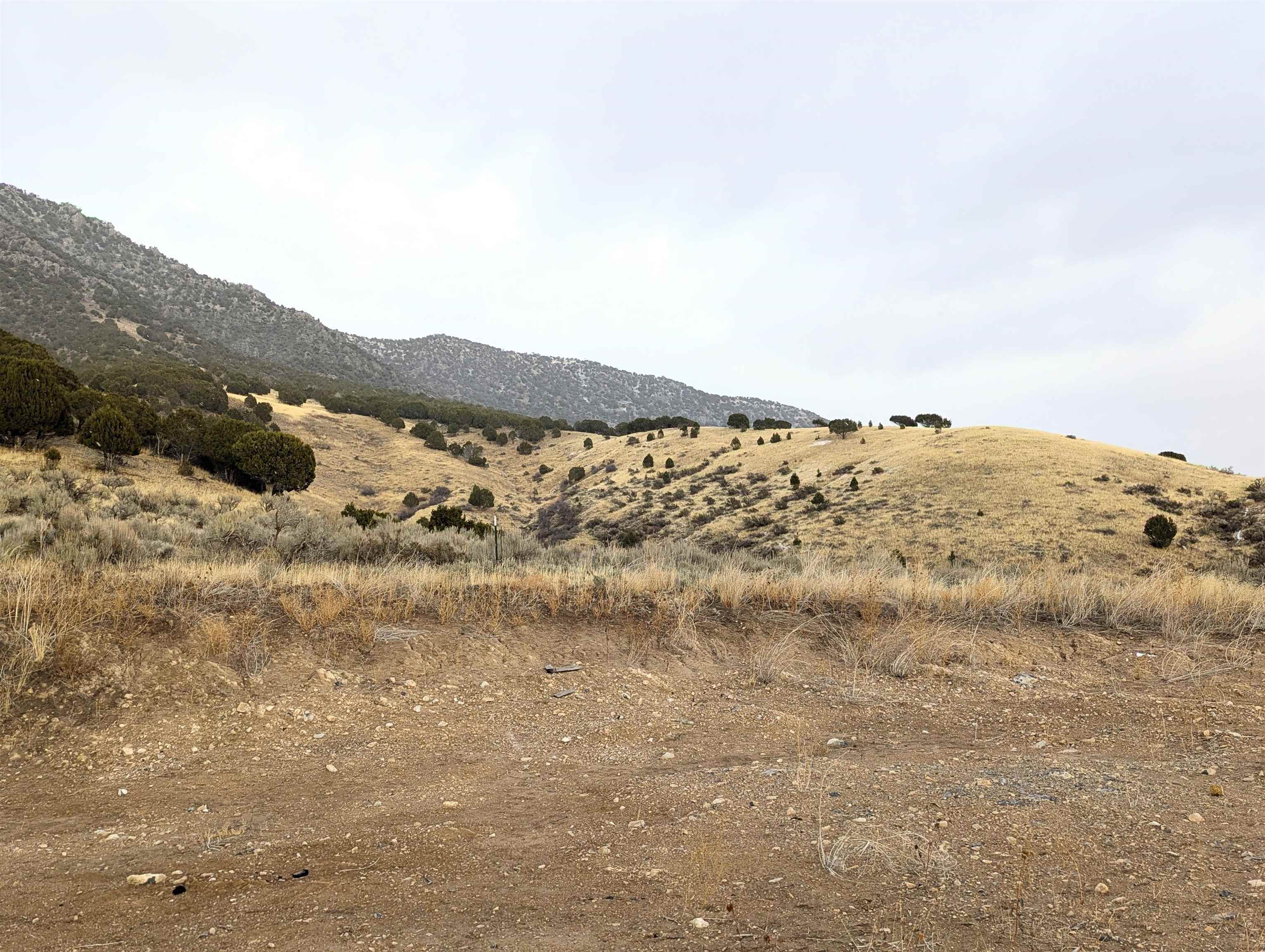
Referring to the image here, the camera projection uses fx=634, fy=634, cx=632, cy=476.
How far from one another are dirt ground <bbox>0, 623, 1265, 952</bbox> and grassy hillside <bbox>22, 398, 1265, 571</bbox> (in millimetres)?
17266

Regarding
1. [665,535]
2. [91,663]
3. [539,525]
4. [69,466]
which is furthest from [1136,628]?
[539,525]

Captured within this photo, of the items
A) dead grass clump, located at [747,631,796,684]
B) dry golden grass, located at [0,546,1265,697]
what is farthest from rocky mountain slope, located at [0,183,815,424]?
dead grass clump, located at [747,631,796,684]

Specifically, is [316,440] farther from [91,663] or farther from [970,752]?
[970,752]

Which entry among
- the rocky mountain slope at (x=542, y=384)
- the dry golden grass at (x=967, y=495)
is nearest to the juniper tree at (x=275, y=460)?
the dry golden grass at (x=967, y=495)

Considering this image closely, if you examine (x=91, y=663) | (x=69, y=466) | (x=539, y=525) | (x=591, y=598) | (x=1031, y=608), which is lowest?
(x=539, y=525)

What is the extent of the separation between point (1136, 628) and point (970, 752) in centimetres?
553

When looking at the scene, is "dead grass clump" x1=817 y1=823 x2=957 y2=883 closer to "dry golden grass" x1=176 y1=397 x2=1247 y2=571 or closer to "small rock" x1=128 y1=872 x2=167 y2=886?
"small rock" x1=128 y1=872 x2=167 y2=886

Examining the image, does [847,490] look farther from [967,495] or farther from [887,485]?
[967,495]

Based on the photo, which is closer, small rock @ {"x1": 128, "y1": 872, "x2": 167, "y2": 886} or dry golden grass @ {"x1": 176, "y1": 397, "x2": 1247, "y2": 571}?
small rock @ {"x1": 128, "y1": 872, "x2": 167, "y2": 886}

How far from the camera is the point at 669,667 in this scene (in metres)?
7.58

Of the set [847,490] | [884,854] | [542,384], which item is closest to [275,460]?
[884,854]

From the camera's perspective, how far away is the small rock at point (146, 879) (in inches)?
136

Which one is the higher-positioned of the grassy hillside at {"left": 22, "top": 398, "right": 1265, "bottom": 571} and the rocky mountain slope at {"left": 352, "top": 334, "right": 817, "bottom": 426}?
the rocky mountain slope at {"left": 352, "top": 334, "right": 817, "bottom": 426}

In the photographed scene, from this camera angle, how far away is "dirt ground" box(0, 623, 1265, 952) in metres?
3.07
